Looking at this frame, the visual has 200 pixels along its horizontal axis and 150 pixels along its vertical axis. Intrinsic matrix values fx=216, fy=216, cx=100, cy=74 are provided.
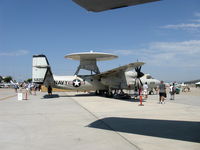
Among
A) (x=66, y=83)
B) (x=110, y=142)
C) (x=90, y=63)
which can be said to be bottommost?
(x=110, y=142)

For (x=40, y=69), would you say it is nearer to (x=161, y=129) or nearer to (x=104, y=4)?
(x=161, y=129)

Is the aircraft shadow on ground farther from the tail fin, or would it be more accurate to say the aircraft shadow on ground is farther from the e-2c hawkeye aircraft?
the tail fin

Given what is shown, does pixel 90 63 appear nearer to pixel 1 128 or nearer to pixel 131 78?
pixel 131 78

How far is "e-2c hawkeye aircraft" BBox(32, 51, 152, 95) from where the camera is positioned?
2420 centimetres

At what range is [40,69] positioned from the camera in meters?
24.3

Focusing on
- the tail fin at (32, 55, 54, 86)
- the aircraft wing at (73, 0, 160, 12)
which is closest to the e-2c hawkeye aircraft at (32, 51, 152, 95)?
the tail fin at (32, 55, 54, 86)

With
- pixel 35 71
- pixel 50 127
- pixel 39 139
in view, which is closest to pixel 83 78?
pixel 35 71

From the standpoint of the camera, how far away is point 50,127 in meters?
8.39

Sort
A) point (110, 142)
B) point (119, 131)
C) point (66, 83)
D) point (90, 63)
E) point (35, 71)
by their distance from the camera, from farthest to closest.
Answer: point (90, 63) < point (66, 83) < point (35, 71) < point (119, 131) < point (110, 142)

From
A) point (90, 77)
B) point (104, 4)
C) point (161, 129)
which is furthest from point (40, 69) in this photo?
point (104, 4)

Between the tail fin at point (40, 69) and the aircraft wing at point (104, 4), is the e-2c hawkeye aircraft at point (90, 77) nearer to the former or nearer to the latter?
the tail fin at point (40, 69)

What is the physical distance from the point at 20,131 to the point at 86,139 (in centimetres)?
268

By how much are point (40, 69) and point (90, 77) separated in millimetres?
6328

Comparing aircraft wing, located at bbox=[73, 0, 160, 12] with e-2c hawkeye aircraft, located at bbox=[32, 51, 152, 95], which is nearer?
aircraft wing, located at bbox=[73, 0, 160, 12]
